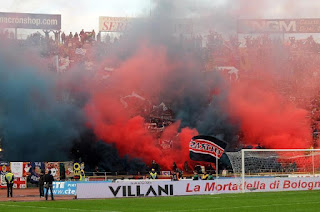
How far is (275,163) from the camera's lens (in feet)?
174

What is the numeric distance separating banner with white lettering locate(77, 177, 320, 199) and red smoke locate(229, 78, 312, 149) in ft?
93.4

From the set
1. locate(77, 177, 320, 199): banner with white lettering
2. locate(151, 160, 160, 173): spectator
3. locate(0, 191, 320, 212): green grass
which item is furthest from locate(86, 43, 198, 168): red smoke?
locate(0, 191, 320, 212): green grass

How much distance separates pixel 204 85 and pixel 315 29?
213 ft

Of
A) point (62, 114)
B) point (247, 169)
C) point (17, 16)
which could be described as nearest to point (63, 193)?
point (247, 169)

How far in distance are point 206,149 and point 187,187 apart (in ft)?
31.7

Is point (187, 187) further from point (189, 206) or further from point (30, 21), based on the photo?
point (30, 21)

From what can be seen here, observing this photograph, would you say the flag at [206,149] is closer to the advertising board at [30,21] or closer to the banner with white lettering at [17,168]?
the banner with white lettering at [17,168]

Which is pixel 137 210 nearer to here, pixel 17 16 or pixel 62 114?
pixel 62 114

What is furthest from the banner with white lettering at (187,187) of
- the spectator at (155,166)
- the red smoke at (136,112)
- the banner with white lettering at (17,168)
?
the red smoke at (136,112)

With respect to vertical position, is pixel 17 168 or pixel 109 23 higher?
pixel 109 23

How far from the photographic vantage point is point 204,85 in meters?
76.6

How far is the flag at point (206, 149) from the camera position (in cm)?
5100

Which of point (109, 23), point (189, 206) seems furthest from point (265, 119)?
point (109, 23)

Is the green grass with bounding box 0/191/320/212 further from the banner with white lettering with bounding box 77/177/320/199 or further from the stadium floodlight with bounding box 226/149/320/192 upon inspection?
the stadium floodlight with bounding box 226/149/320/192
